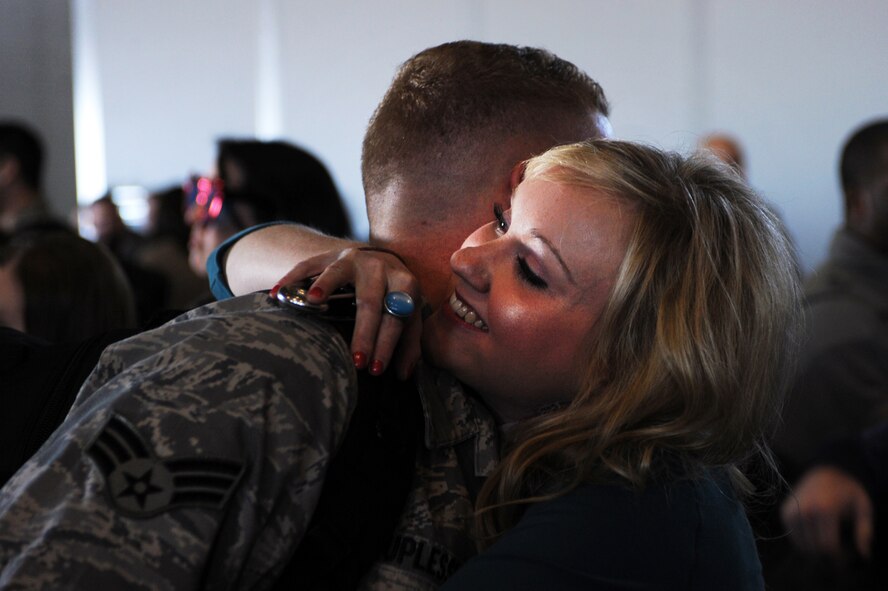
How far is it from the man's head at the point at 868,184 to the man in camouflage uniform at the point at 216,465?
244cm

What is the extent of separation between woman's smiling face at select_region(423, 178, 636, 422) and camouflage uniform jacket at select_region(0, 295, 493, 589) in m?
0.24

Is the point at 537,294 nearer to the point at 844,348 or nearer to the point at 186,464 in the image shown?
the point at 186,464

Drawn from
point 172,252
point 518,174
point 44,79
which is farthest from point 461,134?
point 44,79

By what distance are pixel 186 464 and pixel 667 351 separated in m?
0.58

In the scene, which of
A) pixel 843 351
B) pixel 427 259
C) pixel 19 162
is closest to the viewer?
pixel 427 259

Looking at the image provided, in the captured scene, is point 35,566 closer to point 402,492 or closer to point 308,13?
point 402,492

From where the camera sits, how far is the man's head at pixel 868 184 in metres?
→ 3.36

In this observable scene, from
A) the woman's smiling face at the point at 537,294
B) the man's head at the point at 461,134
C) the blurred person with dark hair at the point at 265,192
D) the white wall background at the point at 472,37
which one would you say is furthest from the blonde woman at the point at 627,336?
the white wall background at the point at 472,37

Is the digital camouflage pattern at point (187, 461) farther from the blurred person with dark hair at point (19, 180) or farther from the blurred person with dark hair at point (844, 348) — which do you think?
the blurred person with dark hair at point (19, 180)

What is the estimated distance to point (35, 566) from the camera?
0.88 metres

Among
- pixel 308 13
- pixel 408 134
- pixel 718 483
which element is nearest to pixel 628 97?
pixel 308 13

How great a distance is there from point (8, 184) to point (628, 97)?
10.8ft

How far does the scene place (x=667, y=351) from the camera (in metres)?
1.23

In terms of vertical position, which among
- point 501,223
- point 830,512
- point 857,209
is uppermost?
point 501,223
